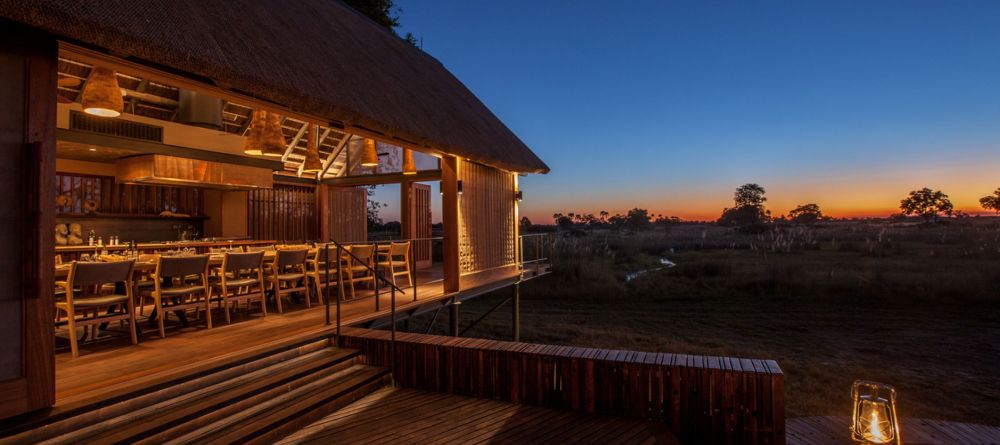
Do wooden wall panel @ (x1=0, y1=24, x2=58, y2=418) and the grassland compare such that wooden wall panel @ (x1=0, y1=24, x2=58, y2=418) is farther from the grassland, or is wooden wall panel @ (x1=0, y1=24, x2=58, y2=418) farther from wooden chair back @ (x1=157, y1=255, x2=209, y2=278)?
the grassland

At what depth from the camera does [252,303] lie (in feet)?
22.0

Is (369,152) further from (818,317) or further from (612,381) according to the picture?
(818,317)

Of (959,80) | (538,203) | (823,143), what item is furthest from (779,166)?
(538,203)

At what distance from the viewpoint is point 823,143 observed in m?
24.1

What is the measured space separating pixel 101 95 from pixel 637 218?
63.3 meters

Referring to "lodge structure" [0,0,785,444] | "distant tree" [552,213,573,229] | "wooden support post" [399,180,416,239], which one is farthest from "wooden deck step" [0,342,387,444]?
"distant tree" [552,213,573,229]

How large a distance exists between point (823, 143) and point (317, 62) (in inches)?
1032

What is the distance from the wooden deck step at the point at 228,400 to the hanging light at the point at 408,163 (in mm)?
6587

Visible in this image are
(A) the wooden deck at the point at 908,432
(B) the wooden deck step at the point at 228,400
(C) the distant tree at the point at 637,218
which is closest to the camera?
A: (B) the wooden deck step at the point at 228,400

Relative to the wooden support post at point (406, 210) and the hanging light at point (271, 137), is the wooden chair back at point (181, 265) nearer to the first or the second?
the hanging light at point (271, 137)

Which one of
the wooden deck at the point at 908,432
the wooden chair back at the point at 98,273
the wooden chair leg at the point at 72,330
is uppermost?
the wooden chair back at the point at 98,273

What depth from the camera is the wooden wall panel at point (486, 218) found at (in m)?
7.48

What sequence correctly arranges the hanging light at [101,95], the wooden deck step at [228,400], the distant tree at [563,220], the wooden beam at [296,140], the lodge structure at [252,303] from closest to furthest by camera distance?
the lodge structure at [252,303] → the wooden deck step at [228,400] → the hanging light at [101,95] → the wooden beam at [296,140] → the distant tree at [563,220]

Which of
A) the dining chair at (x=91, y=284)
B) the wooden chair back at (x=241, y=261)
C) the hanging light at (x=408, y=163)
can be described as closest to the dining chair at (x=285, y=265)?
the wooden chair back at (x=241, y=261)
